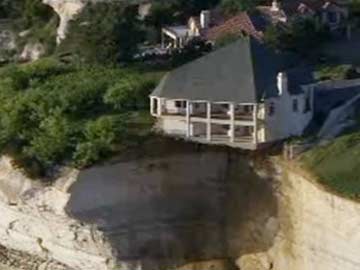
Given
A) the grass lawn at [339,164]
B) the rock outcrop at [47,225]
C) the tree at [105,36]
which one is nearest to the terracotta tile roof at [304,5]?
the tree at [105,36]

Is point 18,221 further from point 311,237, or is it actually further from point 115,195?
point 311,237

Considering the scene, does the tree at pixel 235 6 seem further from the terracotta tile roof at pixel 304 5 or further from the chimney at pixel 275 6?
the terracotta tile roof at pixel 304 5

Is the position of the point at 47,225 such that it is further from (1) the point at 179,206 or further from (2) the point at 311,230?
(2) the point at 311,230

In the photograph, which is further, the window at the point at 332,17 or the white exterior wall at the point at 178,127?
the window at the point at 332,17

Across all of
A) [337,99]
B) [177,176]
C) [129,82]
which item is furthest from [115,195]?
[337,99]

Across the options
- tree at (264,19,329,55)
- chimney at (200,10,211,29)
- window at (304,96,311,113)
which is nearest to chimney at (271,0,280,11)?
tree at (264,19,329,55)

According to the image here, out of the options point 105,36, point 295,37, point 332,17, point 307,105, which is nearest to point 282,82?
point 307,105

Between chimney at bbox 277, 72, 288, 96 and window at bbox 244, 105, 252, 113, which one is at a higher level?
chimney at bbox 277, 72, 288, 96

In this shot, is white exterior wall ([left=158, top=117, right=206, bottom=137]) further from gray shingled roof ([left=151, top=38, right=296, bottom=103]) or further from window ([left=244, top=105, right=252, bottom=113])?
window ([left=244, top=105, right=252, bottom=113])
